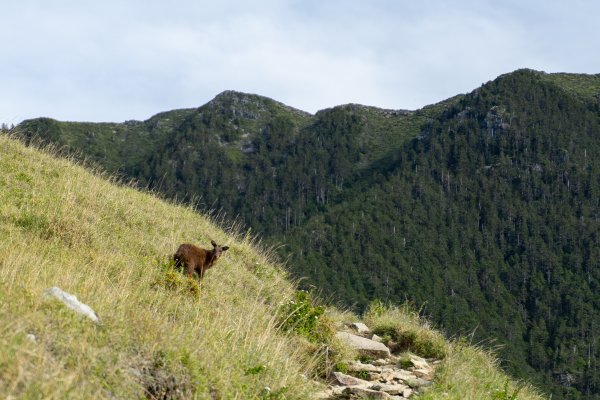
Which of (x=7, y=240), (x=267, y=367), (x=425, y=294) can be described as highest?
(x=7, y=240)

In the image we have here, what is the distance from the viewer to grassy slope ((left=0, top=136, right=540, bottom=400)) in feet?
15.0

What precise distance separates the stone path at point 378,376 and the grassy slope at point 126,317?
15.6 inches

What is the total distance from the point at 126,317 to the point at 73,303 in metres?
0.50

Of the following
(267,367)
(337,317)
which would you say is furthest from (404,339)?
(267,367)

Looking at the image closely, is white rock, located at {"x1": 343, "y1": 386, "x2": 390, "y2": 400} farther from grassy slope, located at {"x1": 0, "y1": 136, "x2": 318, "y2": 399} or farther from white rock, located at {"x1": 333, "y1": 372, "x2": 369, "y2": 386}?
grassy slope, located at {"x1": 0, "y1": 136, "x2": 318, "y2": 399}

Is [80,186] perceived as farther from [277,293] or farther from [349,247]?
[349,247]

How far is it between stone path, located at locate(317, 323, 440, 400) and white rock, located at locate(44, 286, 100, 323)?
305 centimetres

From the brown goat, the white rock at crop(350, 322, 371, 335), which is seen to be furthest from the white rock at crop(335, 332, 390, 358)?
the brown goat

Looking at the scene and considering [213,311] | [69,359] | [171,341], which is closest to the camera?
[69,359]

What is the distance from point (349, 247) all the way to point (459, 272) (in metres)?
31.1

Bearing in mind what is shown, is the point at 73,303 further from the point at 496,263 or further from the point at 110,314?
the point at 496,263

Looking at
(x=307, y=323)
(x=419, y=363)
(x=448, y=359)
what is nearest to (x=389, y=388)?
(x=448, y=359)

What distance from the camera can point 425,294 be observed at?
14925 cm

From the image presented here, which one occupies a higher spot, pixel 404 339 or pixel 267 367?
pixel 267 367
